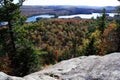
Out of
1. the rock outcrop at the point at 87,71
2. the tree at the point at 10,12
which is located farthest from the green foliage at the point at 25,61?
the rock outcrop at the point at 87,71

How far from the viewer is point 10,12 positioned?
98.5 feet

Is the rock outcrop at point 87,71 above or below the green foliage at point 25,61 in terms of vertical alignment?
above

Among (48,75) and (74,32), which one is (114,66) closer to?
(48,75)

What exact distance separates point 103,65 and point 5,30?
868 inches

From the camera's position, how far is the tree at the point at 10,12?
1144 inches

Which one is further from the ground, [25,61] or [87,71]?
[87,71]

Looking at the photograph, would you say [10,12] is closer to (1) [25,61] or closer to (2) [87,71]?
(1) [25,61]

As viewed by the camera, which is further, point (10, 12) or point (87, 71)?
point (10, 12)

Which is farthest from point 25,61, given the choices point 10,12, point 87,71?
point 87,71

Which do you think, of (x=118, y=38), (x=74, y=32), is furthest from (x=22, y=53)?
(x=74, y=32)

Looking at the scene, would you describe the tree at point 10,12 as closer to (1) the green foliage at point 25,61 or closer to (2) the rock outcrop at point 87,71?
(1) the green foliage at point 25,61

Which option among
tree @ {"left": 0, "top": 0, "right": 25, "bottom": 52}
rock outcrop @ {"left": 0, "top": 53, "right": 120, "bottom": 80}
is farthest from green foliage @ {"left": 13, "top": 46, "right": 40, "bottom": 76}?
rock outcrop @ {"left": 0, "top": 53, "right": 120, "bottom": 80}

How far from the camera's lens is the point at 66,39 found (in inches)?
6998

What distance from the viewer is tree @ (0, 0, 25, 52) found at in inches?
1144
